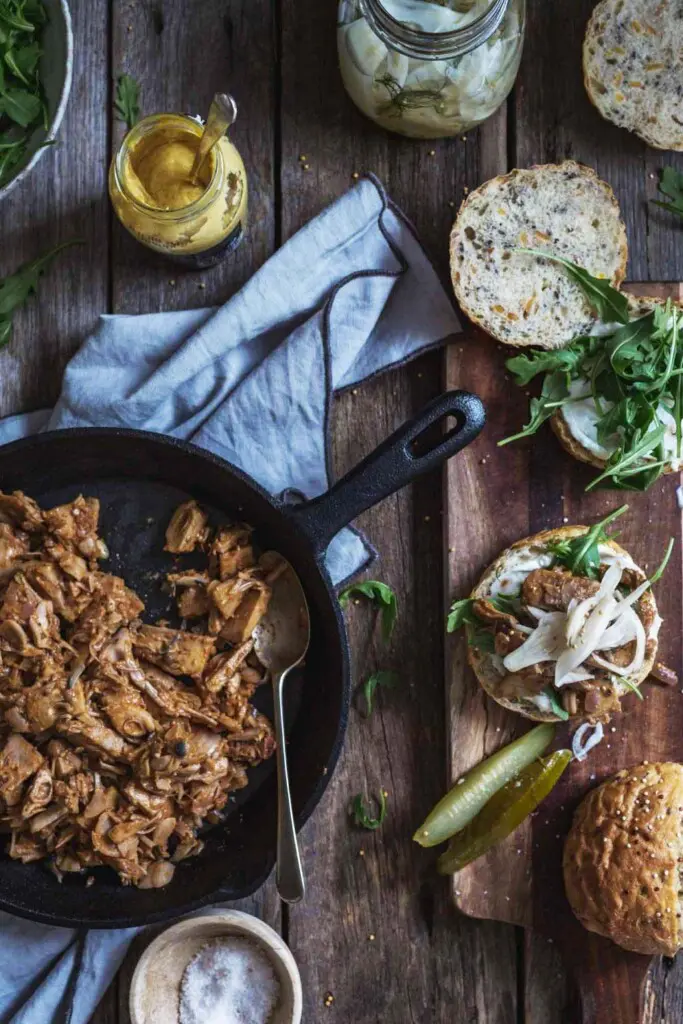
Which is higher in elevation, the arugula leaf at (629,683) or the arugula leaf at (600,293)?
the arugula leaf at (600,293)

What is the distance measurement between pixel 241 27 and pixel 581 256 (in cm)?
133

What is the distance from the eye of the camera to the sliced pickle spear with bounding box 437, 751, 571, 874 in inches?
125

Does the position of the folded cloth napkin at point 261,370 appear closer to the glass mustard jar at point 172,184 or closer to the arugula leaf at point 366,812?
the glass mustard jar at point 172,184

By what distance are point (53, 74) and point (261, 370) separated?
3.55 feet

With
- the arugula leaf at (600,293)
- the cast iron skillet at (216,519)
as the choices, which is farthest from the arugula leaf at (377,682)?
the arugula leaf at (600,293)

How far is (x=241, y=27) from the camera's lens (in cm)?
343

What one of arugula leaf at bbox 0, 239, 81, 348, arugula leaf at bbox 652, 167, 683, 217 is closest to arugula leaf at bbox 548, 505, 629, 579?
arugula leaf at bbox 652, 167, 683, 217

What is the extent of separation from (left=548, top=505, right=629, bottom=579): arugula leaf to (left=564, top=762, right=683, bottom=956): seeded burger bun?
0.66 m

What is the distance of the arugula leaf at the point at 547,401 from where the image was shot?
320cm

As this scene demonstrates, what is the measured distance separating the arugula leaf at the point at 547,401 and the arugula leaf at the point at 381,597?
0.58 metres

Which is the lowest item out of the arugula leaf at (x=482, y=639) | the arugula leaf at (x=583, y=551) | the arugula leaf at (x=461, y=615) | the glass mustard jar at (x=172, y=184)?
the arugula leaf at (x=482, y=639)

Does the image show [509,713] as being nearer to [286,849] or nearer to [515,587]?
[515,587]

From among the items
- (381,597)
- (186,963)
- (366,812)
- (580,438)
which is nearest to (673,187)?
(580,438)

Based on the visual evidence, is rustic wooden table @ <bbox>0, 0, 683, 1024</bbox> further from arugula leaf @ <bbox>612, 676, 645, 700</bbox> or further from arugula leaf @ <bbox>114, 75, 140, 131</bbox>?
arugula leaf @ <bbox>612, 676, 645, 700</bbox>
